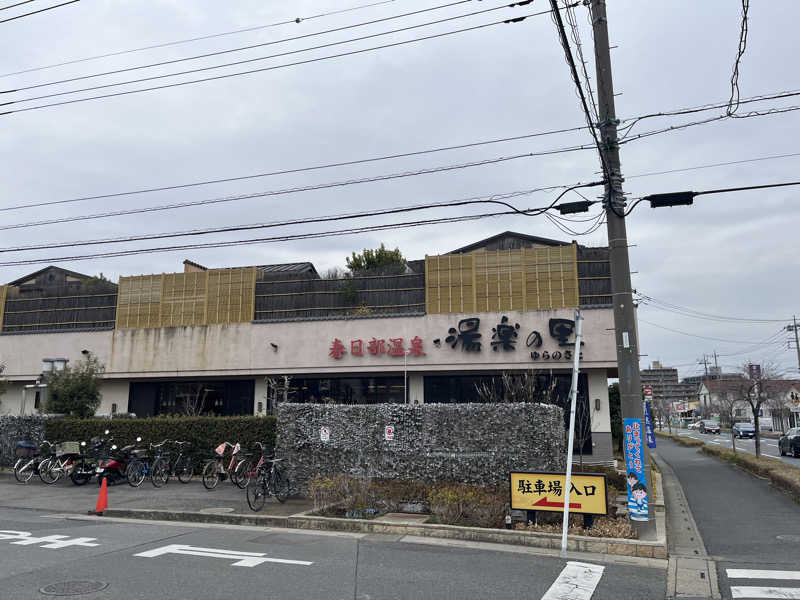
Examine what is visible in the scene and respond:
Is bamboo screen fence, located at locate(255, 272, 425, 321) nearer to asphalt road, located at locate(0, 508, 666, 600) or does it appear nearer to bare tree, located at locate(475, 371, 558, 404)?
bare tree, located at locate(475, 371, 558, 404)

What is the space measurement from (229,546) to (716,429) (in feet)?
234

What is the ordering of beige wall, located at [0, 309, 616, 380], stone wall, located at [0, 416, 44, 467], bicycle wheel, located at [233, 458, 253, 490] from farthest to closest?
beige wall, located at [0, 309, 616, 380], stone wall, located at [0, 416, 44, 467], bicycle wheel, located at [233, 458, 253, 490]

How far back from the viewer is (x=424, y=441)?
13.6 m

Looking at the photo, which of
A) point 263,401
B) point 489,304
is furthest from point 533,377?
point 263,401

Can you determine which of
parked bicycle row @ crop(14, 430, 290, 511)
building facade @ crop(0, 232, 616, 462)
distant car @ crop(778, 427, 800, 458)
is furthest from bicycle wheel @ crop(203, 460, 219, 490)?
distant car @ crop(778, 427, 800, 458)

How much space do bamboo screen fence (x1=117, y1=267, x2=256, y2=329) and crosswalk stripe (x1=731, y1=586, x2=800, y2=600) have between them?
20.6 meters

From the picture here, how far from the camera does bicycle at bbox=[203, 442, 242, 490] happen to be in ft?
52.1

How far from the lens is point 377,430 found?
14023mm

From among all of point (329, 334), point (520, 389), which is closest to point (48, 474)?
point (329, 334)

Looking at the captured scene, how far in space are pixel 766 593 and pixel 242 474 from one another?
12.7 meters

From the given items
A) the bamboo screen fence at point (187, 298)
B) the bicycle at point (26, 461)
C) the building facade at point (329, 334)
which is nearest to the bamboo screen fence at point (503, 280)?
the building facade at point (329, 334)

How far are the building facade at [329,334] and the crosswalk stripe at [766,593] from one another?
12317 millimetres

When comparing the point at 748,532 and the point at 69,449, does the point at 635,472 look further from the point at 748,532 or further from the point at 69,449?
the point at 69,449

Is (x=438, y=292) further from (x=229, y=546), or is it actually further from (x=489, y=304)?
(x=229, y=546)
